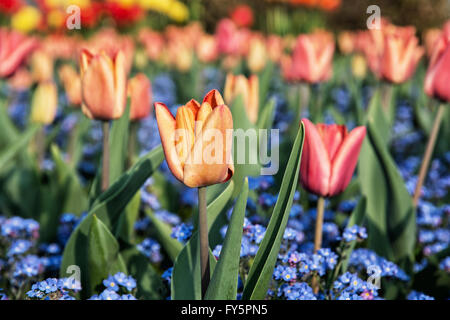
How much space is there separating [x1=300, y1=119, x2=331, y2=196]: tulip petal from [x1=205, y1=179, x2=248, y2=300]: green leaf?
32 cm

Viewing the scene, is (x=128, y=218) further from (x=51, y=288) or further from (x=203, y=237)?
(x=203, y=237)

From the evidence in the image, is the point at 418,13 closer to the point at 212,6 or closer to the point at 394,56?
the point at 212,6

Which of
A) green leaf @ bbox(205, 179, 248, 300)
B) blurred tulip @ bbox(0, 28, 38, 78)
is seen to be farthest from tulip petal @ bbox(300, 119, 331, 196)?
blurred tulip @ bbox(0, 28, 38, 78)

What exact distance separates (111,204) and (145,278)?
24 centimetres

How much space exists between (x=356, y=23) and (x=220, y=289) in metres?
8.98

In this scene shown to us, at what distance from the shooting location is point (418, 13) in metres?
8.03

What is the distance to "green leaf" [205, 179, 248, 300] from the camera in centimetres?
102

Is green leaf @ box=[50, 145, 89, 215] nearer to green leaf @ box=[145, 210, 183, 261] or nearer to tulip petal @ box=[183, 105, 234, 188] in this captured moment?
green leaf @ box=[145, 210, 183, 261]

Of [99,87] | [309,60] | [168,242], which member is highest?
[309,60]

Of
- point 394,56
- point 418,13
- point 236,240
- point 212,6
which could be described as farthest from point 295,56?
point 212,6

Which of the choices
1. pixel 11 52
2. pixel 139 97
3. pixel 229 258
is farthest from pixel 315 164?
pixel 11 52

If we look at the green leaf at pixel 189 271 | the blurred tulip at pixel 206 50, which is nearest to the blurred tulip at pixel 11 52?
the green leaf at pixel 189 271

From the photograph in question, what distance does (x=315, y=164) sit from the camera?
1.32 m

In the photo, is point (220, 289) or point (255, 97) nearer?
point (220, 289)
